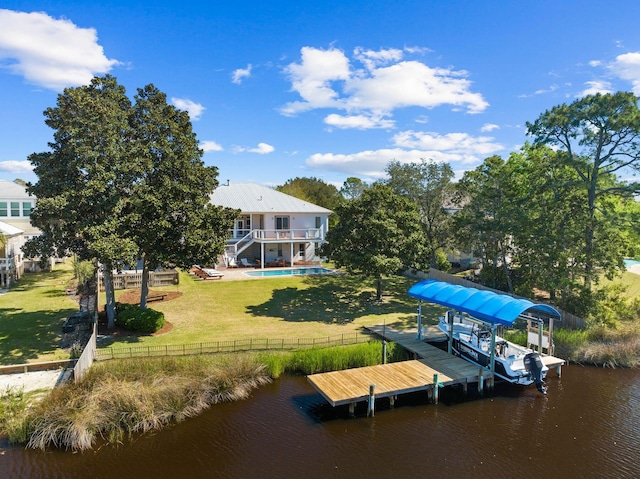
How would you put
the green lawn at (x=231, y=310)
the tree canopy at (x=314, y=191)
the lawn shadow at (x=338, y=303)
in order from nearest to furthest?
the green lawn at (x=231, y=310) < the lawn shadow at (x=338, y=303) < the tree canopy at (x=314, y=191)

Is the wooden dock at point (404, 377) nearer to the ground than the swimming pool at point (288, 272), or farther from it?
nearer to the ground

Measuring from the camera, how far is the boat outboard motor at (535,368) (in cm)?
1695

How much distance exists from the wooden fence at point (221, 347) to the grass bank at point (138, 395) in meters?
0.82

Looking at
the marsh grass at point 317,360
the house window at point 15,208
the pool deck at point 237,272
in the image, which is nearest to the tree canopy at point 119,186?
the marsh grass at point 317,360

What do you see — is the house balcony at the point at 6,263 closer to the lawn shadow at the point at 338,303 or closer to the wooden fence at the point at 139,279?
the wooden fence at the point at 139,279

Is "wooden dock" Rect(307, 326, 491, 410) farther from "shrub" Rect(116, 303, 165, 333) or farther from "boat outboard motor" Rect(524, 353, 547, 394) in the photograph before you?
"shrub" Rect(116, 303, 165, 333)

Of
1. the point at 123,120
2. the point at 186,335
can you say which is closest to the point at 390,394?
the point at 186,335

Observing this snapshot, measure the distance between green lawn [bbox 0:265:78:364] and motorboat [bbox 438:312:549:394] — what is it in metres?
17.2

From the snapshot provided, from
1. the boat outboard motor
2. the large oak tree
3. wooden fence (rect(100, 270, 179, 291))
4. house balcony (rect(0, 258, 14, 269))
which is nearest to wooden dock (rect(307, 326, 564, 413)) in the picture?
the boat outboard motor

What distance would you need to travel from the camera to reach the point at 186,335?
21109 mm

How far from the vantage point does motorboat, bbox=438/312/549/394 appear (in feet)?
56.0

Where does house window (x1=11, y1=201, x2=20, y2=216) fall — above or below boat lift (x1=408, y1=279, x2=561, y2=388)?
above

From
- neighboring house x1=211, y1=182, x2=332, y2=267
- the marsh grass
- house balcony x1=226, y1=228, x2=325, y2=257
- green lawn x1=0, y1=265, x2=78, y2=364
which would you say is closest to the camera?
the marsh grass

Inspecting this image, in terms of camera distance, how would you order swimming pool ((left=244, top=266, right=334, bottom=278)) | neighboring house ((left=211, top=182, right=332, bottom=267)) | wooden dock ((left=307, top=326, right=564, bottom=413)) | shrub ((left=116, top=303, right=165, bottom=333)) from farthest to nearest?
neighboring house ((left=211, top=182, right=332, bottom=267)) → swimming pool ((left=244, top=266, right=334, bottom=278)) → shrub ((left=116, top=303, right=165, bottom=333)) → wooden dock ((left=307, top=326, right=564, bottom=413))
